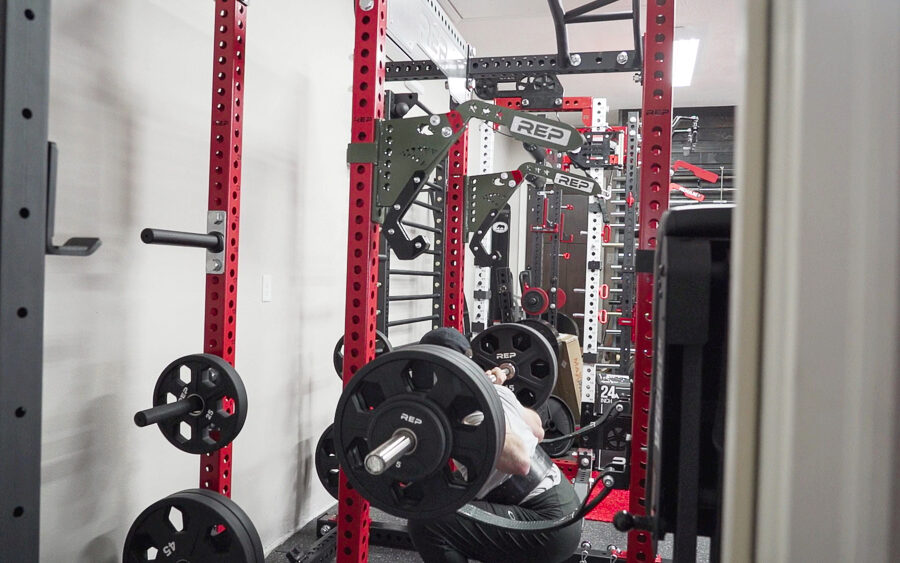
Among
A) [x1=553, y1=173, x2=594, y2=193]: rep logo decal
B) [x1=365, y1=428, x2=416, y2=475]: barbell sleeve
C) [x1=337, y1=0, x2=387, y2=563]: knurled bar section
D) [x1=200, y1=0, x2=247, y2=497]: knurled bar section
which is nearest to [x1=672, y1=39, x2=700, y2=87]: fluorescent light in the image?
[x1=553, y1=173, x2=594, y2=193]: rep logo decal

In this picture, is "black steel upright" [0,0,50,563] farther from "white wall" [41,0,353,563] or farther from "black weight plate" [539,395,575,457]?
"black weight plate" [539,395,575,457]

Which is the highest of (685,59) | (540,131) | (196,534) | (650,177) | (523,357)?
(685,59)

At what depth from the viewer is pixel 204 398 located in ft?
5.86

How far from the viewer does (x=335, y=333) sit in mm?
3359

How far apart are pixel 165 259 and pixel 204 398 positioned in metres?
0.58

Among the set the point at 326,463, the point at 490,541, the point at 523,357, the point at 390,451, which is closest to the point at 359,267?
the point at 390,451

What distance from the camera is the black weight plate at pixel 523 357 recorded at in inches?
119

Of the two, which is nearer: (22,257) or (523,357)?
(22,257)

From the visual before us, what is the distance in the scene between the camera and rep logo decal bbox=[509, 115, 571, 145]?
1.74 m

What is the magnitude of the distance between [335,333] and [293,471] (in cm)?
79

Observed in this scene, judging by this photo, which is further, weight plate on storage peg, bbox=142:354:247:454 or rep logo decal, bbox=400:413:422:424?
weight plate on storage peg, bbox=142:354:247:454

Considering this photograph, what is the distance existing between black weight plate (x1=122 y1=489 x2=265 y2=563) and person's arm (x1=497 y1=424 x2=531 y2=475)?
0.76 metres

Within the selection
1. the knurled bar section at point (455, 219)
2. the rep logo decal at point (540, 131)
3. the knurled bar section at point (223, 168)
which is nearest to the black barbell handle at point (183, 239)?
the knurled bar section at point (223, 168)

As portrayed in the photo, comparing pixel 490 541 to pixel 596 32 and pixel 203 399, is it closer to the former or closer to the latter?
pixel 203 399
